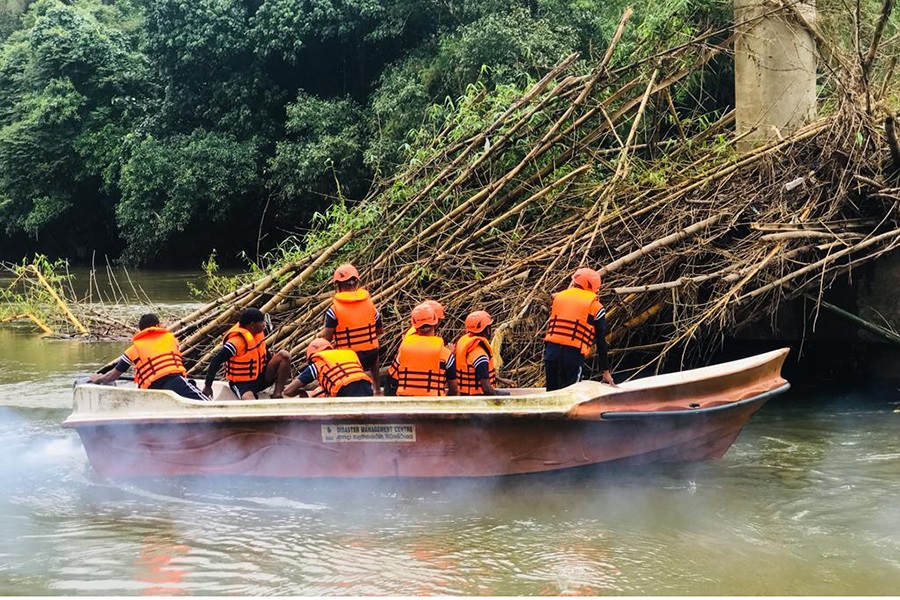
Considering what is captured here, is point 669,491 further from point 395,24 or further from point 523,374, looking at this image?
point 395,24

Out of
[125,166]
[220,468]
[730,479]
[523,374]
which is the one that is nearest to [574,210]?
[523,374]

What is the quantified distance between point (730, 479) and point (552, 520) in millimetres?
1662

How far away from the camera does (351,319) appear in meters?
8.51

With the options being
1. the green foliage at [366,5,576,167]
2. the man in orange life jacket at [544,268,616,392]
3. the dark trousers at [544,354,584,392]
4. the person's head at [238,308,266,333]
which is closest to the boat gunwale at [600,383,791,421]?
the man in orange life jacket at [544,268,616,392]

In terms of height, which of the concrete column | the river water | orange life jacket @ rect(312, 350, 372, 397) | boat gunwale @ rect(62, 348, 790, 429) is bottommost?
the river water

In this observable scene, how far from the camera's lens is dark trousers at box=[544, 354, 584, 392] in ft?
26.2

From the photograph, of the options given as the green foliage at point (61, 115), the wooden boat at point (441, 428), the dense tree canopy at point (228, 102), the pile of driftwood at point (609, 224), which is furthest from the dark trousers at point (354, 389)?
the green foliage at point (61, 115)

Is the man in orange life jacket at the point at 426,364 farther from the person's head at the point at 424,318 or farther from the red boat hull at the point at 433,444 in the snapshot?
the red boat hull at the point at 433,444

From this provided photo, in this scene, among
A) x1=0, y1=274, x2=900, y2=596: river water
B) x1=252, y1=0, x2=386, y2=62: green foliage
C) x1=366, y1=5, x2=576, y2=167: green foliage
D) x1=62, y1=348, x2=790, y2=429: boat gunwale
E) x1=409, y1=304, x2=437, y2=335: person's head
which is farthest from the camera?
x1=252, y1=0, x2=386, y2=62: green foliage

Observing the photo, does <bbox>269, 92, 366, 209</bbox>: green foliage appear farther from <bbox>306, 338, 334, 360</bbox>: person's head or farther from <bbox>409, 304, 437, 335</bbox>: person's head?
<bbox>409, 304, 437, 335</bbox>: person's head

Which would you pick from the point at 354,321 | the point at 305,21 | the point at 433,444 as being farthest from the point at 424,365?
the point at 305,21

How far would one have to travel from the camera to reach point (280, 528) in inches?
279

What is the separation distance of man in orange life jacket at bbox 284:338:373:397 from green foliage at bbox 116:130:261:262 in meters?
19.2

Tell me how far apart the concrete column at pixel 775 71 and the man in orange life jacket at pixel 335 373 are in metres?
5.13
